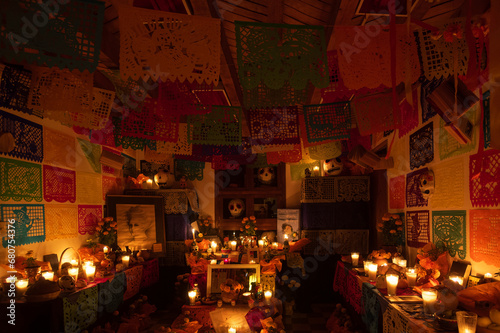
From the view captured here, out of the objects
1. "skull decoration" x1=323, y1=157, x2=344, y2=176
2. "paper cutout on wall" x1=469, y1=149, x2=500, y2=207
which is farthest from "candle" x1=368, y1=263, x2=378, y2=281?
"skull decoration" x1=323, y1=157, x2=344, y2=176

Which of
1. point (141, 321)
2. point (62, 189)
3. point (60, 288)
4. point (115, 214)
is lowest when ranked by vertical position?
point (141, 321)

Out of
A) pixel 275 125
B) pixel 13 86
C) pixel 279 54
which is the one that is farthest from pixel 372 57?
pixel 13 86

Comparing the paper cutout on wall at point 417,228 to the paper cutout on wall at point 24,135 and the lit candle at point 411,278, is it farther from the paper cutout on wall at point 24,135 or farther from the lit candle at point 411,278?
the paper cutout on wall at point 24,135

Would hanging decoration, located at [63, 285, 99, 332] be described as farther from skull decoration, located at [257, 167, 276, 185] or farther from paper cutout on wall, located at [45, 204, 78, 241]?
skull decoration, located at [257, 167, 276, 185]

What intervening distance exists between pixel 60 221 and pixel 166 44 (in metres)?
3.62

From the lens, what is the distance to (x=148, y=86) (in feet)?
11.3

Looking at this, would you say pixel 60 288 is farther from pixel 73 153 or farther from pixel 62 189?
pixel 73 153

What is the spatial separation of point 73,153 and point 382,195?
5578mm

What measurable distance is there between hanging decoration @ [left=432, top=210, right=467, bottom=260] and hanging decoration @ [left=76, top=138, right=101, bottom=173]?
17.4 ft

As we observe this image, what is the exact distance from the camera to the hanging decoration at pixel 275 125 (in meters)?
3.92

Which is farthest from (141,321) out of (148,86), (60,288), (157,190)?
(148,86)

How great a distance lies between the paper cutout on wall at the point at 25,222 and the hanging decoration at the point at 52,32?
2.37m

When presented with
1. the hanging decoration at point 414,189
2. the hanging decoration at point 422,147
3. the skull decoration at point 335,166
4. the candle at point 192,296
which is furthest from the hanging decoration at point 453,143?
the skull decoration at point 335,166

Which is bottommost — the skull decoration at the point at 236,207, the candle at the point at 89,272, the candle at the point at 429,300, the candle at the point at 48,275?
the candle at the point at 89,272
